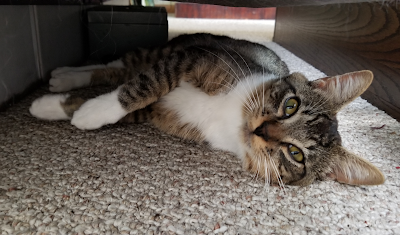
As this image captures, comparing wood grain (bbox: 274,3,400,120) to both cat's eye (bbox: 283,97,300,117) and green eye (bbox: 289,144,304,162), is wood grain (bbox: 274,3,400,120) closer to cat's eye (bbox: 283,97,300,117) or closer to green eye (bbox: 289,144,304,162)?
cat's eye (bbox: 283,97,300,117)

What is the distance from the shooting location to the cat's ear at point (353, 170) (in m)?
0.96

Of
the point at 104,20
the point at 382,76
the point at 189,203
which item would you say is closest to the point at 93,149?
the point at 189,203

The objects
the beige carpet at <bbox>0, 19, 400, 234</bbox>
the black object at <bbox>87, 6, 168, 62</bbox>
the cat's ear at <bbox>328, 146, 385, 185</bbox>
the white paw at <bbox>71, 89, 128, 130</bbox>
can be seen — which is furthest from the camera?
the black object at <bbox>87, 6, 168, 62</bbox>

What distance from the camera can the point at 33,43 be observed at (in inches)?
60.8

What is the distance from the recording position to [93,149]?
3.65ft

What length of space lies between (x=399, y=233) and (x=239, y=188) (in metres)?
0.46

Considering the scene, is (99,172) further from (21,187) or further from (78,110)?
(78,110)

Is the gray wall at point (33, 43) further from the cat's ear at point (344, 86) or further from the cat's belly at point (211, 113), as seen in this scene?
the cat's ear at point (344, 86)

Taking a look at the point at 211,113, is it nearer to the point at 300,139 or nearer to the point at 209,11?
the point at 300,139

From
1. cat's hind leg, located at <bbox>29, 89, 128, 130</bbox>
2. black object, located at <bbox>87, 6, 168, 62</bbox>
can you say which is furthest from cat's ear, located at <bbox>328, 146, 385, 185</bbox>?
black object, located at <bbox>87, 6, 168, 62</bbox>

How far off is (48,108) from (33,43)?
50 cm

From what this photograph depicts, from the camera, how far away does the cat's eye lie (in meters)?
1.12

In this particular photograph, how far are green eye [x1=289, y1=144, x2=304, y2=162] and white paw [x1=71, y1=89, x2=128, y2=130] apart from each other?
2.16ft

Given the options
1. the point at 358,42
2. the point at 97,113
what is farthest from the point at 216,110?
the point at 358,42
